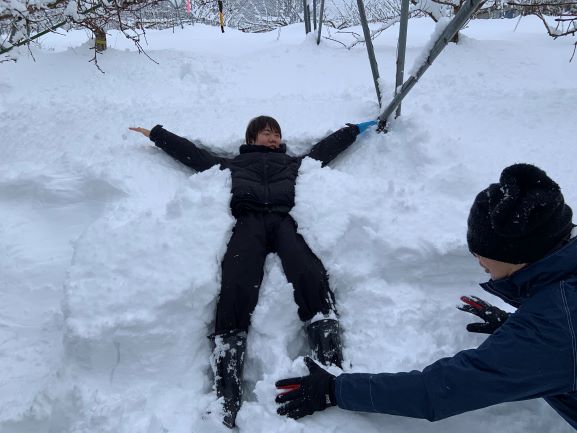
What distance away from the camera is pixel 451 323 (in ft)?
6.53

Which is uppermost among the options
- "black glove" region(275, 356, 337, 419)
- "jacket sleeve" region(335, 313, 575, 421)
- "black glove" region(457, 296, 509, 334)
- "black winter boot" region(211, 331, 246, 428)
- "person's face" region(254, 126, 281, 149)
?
"person's face" region(254, 126, 281, 149)

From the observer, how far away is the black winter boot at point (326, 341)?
1.93 meters

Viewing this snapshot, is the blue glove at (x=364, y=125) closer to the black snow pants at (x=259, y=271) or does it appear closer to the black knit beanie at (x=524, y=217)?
the black snow pants at (x=259, y=271)

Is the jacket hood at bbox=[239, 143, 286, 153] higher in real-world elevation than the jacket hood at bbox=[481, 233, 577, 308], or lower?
lower

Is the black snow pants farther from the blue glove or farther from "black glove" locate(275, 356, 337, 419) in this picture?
the blue glove

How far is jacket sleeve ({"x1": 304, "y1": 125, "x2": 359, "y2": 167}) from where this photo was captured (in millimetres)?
3111

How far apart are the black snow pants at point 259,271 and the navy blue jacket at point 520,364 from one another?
2.32 ft

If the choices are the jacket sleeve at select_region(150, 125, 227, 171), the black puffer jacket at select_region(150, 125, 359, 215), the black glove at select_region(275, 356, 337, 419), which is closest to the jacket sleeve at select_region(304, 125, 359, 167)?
the black puffer jacket at select_region(150, 125, 359, 215)

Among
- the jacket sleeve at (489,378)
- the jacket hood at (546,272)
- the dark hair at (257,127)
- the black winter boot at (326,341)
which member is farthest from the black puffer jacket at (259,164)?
the jacket hood at (546,272)

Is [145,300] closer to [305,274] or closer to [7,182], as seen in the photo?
[305,274]

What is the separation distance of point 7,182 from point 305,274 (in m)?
2.10

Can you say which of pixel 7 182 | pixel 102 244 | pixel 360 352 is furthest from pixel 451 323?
pixel 7 182

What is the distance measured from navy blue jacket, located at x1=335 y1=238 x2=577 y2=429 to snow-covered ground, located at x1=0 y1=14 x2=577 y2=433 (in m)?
0.31

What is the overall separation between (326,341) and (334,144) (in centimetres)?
159
